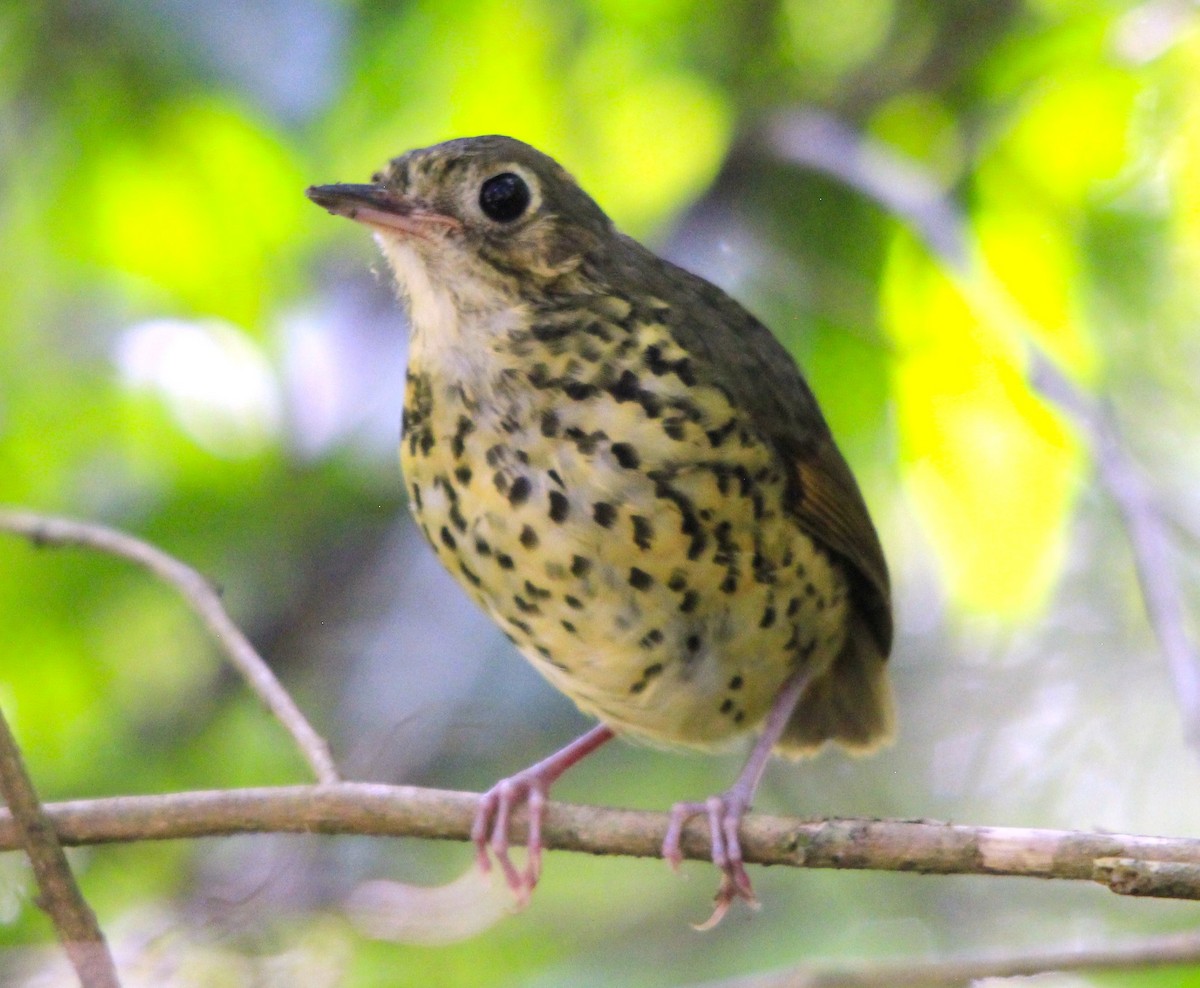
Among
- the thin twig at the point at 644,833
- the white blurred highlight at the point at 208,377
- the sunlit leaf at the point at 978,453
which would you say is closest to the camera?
the thin twig at the point at 644,833

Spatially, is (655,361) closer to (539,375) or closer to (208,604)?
(539,375)

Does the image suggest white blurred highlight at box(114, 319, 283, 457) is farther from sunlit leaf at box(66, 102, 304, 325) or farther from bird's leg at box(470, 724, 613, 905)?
bird's leg at box(470, 724, 613, 905)

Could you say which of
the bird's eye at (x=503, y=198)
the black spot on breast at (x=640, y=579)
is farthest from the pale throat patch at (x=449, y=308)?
the black spot on breast at (x=640, y=579)

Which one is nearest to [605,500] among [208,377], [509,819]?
[509,819]

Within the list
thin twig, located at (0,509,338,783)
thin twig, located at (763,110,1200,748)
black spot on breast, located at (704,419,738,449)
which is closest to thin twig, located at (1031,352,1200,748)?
thin twig, located at (763,110,1200,748)

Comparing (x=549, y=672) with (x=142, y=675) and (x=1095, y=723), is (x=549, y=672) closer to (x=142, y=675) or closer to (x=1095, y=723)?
(x=142, y=675)

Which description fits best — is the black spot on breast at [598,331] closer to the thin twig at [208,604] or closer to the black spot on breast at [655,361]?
the black spot on breast at [655,361]

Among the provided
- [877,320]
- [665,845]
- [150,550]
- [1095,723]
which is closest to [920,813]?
[1095,723]
